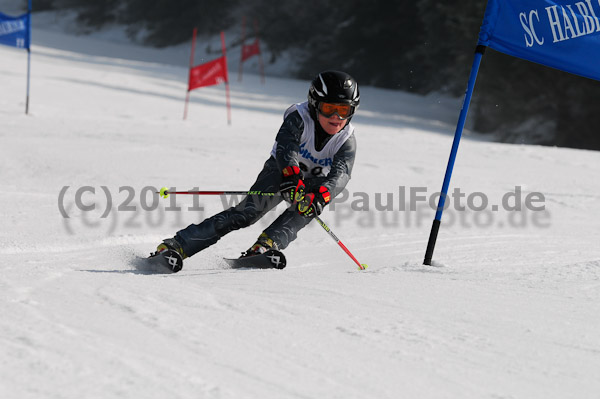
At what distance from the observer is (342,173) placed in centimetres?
466

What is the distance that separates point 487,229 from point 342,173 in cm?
249

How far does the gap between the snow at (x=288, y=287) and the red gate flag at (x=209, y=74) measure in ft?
Result: 8.44

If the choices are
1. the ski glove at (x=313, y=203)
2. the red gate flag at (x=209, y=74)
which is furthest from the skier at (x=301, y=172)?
the red gate flag at (x=209, y=74)

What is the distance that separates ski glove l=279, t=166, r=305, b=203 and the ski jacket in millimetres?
97

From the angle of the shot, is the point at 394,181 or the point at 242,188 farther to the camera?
the point at 394,181

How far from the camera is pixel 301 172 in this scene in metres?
4.54

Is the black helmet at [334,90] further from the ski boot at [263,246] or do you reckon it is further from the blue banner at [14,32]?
the blue banner at [14,32]

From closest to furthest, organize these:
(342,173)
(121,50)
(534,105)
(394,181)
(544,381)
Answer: (544,381), (342,173), (394,181), (534,105), (121,50)

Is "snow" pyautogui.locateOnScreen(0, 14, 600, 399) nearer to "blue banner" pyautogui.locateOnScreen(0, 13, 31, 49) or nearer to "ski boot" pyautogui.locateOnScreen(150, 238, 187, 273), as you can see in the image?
"ski boot" pyautogui.locateOnScreen(150, 238, 187, 273)

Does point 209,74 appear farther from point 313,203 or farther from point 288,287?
point 288,287

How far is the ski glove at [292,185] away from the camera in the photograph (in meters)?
4.34

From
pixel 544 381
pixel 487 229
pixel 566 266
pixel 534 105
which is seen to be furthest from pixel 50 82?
pixel 544 381

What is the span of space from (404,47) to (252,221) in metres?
23.3

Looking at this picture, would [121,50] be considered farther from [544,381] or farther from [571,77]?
[544,381]
